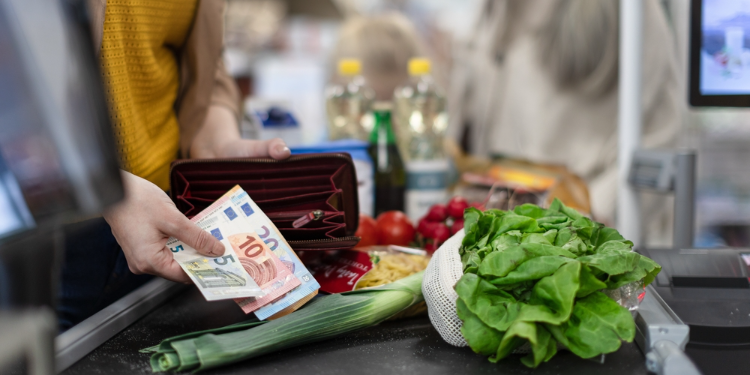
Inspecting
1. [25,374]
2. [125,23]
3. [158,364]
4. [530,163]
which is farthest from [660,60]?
[25,374]

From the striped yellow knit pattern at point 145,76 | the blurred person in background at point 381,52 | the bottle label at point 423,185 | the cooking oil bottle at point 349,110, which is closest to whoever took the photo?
the striped yellow knit pattern at point 145,76

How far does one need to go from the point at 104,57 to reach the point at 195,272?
1.35ft

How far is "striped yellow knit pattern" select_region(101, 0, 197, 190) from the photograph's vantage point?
3.20 ft

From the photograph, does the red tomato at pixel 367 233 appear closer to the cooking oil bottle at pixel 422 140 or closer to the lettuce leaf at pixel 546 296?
the cooking oil bottle at pixel 422 140

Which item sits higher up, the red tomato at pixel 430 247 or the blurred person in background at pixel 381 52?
the blurred person in background at pixel 381 52

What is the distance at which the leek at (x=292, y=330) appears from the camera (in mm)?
776

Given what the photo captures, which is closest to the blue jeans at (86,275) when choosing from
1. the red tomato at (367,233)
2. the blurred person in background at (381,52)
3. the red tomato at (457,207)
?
→ the red tomato at (367,233)

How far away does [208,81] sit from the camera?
52.3 inches

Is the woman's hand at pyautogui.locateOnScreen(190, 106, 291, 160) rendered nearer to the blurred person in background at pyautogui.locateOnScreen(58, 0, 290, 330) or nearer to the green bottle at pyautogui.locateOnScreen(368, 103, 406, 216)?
the blurred person in background at pyautogui.locateOnScreen(58, 0, 290, 330)

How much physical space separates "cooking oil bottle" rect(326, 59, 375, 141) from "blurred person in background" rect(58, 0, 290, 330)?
0.57 metres

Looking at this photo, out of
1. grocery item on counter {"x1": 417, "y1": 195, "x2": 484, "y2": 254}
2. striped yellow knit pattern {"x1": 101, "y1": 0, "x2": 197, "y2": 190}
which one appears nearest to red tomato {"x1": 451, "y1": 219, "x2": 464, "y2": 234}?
grocery item on counter {"x1": 417, "y1": 195, "x2": 484, "y2": 254}

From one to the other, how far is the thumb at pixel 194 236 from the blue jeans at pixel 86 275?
32cm

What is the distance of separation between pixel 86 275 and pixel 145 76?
407 millimetres

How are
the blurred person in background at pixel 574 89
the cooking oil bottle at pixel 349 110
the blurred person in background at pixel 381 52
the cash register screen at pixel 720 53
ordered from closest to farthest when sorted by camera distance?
1. the cash register screen at pixel 720 53
2. the cooking oil bottle at pixel 349 110
3. the blurred person in background at pixel 574 89
4. the blurred person in background at pixel 381 52
